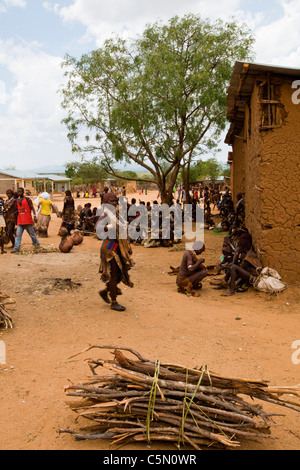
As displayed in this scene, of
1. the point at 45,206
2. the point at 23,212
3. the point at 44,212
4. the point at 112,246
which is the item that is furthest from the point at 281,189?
the point at 44,212

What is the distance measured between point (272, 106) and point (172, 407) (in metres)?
5.60

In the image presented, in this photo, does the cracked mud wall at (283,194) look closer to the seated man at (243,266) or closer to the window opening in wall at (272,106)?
the window opening in wall at (272,106)

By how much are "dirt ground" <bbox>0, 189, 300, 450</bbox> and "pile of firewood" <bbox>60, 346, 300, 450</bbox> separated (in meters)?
0.13

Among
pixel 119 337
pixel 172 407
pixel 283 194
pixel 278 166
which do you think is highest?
pixel 278 166

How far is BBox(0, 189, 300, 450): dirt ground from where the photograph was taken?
10.2 ft

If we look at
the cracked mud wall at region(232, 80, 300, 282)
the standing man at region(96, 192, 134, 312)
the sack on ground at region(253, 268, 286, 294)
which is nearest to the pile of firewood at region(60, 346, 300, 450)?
the standing man at region(96, 192, 134, 312)

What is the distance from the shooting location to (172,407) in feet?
8.71

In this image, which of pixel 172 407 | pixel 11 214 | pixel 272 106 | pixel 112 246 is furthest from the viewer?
pixel 11 214

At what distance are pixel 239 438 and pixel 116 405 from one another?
894 mm

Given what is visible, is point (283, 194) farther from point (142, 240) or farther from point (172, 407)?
point (142, 240)

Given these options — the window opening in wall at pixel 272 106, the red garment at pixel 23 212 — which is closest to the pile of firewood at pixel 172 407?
the window opening in wall at pixel 272 106

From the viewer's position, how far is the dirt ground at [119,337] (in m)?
3.11

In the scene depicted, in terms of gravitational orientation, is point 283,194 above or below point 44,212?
above
